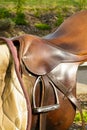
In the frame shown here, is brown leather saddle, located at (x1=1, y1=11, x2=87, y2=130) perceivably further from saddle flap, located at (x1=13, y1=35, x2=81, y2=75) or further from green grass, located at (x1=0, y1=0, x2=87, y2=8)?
green grass, located at (x1=0, y1=0, x2=87, y2=8)

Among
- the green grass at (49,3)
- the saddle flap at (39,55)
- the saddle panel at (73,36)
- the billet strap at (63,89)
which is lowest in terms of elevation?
the billet strap at (63,89)

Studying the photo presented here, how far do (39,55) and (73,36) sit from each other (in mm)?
336

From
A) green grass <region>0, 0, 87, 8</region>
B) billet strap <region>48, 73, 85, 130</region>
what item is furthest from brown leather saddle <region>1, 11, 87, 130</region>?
green grass <region>0, 0, 87, 8</region>

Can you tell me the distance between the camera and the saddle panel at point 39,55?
171cm

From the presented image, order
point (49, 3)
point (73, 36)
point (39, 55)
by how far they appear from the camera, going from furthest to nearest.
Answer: point (49, 3) < point (73, 36) < point (39, 55)

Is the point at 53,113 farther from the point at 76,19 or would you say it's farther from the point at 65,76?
the point at 76,19

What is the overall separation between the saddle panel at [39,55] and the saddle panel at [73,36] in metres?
0.07

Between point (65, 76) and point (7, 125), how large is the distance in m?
0.40

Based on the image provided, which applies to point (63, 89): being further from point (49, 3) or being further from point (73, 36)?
point (49, 3)

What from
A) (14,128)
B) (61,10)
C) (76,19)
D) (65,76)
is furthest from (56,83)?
(61,10)

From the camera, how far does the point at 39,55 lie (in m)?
1.76

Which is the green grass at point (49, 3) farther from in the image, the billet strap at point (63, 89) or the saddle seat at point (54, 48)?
the billet strap at point (63, 89)

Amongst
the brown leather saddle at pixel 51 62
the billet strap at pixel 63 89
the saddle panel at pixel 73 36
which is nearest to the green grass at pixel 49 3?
the saddle panel at pixel 73 36

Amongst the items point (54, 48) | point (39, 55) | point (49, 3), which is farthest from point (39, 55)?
point (49, 3)
